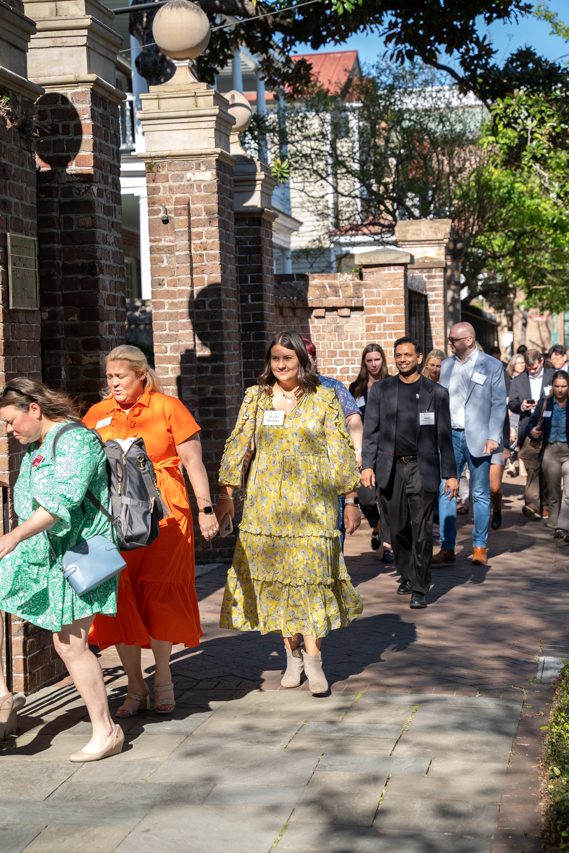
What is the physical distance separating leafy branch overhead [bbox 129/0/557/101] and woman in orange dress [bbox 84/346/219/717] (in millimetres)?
6577

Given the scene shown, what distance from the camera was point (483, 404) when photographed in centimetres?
876

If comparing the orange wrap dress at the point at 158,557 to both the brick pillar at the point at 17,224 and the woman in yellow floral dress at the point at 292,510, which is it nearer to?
the woman in yellow floral dress at the point at 292,510

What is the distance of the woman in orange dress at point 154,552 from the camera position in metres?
4.95

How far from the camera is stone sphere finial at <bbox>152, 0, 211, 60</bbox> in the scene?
8.16m

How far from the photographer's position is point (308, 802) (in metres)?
3.86

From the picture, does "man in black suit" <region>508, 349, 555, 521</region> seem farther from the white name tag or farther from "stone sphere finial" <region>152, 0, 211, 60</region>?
the white name tag

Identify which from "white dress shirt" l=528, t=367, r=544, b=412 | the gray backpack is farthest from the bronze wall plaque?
"white dress shirt" l=528, t=367, r=544, b=412

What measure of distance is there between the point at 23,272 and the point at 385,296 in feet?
24.0

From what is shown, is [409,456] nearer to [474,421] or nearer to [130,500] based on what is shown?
[474,421]

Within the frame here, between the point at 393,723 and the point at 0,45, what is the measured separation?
3892mm

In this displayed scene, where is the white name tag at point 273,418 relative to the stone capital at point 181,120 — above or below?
below

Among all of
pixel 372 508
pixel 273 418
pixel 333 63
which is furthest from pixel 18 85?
pixel 333 63

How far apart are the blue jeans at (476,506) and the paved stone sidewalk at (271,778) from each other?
3.50 metres

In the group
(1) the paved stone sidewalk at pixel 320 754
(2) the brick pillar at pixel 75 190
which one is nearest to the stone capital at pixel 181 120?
(2) the brick pillar at pixel 75 190
